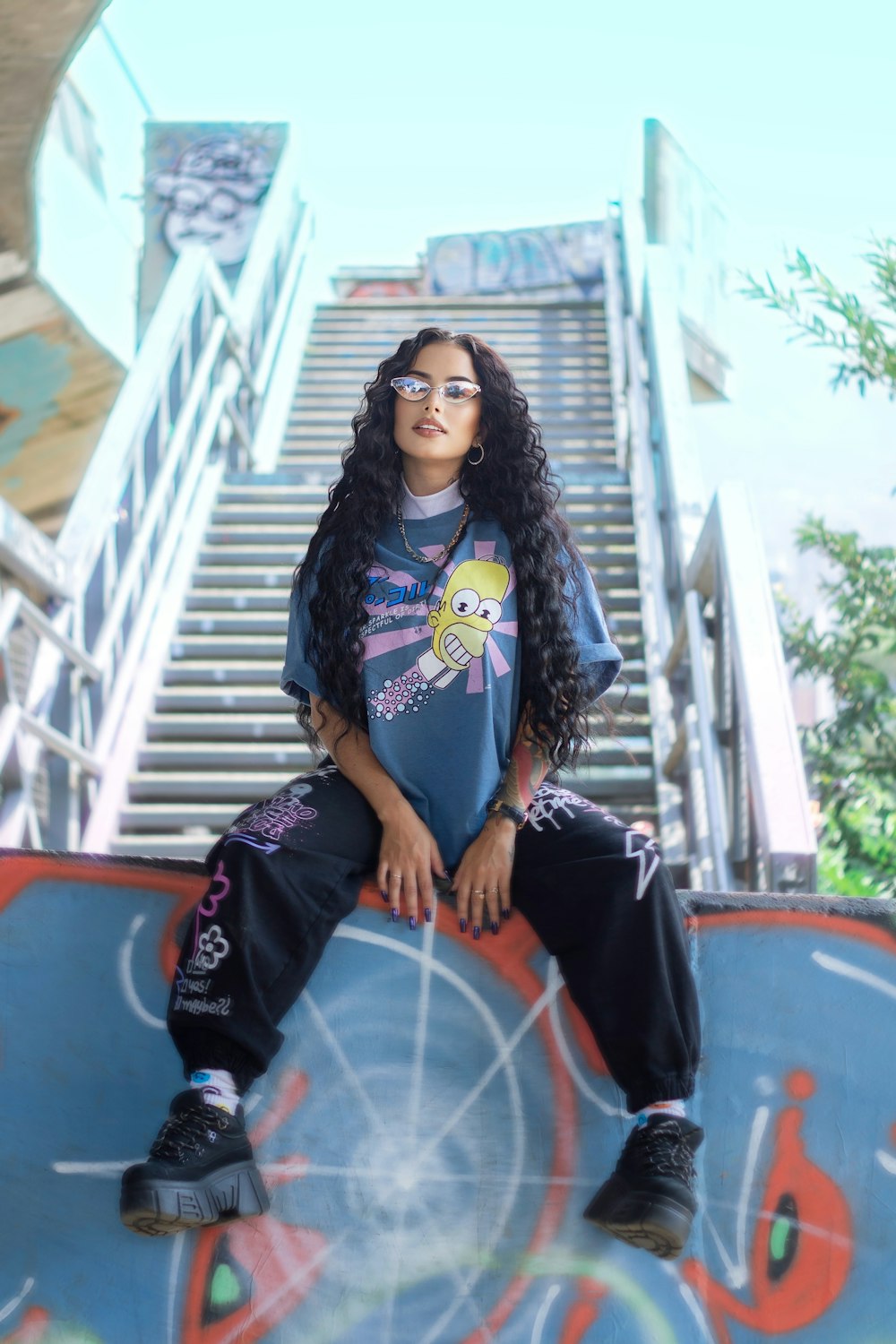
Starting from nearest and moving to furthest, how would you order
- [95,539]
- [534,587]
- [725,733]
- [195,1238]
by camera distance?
[195,1238] < [534,587] < [725,733] < [95,539]

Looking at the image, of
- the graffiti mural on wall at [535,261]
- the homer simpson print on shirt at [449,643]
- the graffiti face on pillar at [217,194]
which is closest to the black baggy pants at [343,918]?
the homer simpson print on shirt at [449,643]

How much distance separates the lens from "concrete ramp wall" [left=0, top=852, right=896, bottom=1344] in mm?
1898

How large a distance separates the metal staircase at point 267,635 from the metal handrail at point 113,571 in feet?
0.47

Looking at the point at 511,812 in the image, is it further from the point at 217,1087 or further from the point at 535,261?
the point at 535,261

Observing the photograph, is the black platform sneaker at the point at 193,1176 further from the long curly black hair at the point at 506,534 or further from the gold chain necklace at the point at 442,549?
the gold chain necklace at the point at 442,549

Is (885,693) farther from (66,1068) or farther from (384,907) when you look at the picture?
(66,1068)

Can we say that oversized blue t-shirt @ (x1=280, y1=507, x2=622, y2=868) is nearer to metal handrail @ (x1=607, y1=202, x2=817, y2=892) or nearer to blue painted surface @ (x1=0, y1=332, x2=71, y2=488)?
metal handrail @ (x1=607, y1=202, x2=817, y2=892)

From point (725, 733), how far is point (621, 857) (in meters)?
1.99

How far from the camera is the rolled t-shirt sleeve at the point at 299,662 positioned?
2230 mm

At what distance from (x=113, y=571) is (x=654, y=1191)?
3.57 meters

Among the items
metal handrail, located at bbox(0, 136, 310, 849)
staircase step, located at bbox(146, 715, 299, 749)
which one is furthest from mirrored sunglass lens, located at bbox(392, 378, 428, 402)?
staircase step, located at bbox(146, 715, 299, 749)

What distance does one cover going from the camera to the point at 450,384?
7.55 feet

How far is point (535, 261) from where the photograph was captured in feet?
50.2

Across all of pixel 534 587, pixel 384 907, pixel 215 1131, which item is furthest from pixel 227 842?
pixel 534 587
